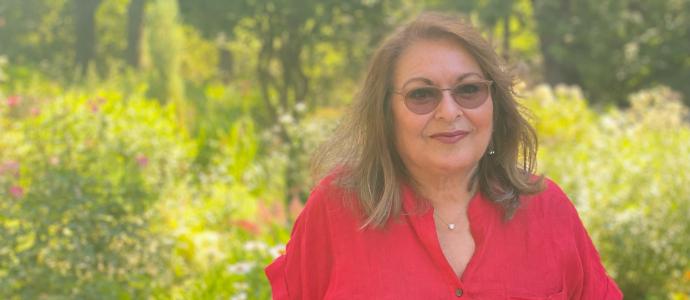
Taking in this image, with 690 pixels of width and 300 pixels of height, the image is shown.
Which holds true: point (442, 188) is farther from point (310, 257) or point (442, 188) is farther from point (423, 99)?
point (310, 257)

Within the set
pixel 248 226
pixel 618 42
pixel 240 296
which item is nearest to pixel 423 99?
pixel 240 296

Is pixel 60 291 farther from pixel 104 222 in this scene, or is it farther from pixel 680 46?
pixel 680 46

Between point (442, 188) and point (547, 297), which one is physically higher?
point (442, 188)

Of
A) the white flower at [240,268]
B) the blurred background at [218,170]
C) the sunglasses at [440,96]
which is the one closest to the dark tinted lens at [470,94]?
the sunglasses at [440,96]

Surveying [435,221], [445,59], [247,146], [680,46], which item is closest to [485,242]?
[435,221]

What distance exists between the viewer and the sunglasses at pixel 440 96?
7.09ft

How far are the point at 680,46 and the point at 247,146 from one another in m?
11.0

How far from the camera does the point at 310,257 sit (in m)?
2.19

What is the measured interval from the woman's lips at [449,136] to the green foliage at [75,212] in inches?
112

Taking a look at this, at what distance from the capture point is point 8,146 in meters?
5.39

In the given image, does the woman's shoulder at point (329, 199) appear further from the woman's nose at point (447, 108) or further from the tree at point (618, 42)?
the tree at point (618, 42)

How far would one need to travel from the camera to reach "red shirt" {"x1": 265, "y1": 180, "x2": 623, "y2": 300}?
6.89ft

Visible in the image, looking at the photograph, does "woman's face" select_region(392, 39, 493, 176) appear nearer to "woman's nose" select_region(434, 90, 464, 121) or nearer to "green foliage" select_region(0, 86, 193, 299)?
"woman's nose" select_region(434, 90, 464, 121)

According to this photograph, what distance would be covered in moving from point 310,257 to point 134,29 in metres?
17.2
